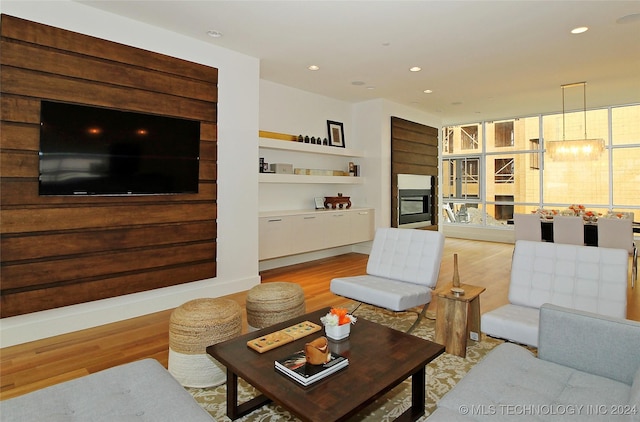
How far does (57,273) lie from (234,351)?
219cm

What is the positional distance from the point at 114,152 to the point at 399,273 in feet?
9.49

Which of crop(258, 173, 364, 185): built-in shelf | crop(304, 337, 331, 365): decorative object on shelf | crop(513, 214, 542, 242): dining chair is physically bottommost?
crop(304, 337, 331, 365): decorative object on shelf

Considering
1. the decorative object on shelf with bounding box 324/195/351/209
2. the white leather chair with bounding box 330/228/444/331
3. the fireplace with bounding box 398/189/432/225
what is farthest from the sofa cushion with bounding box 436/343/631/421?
the fireplace with bounding box 398/189/432/225

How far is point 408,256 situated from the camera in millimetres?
3453

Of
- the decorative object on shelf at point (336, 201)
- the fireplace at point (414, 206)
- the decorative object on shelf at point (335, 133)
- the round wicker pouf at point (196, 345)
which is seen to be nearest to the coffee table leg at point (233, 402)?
the round wicker pouf at point (196, 345)

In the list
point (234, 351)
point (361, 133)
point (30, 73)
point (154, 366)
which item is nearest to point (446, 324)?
point (234, 351)

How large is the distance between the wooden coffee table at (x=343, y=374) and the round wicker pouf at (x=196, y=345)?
322mm

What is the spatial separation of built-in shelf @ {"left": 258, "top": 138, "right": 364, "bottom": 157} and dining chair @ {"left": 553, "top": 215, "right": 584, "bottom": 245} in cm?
332

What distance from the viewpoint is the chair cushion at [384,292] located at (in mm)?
2914

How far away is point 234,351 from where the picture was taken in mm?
1942

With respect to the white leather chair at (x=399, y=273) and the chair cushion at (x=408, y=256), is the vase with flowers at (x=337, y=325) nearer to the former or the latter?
the white leather chair at (x=399, y=273)

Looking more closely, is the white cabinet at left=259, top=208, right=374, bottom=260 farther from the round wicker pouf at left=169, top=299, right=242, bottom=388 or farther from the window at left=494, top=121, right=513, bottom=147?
the window at left=494, top=121, right=513, bottom=147

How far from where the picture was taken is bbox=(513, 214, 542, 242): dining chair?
17.7ft

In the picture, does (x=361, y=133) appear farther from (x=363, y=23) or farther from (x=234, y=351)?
(x=234, y=351)
